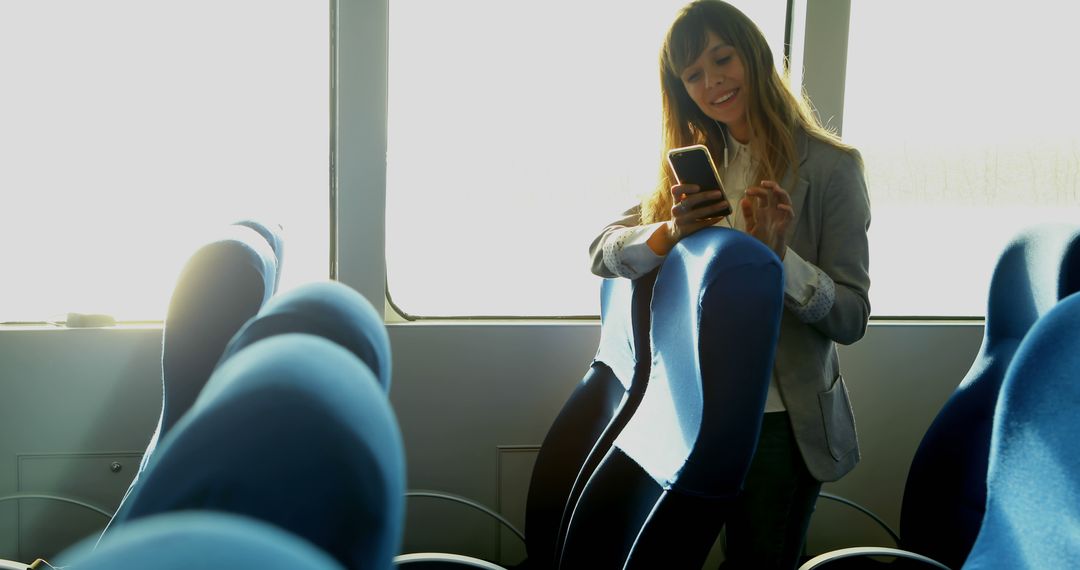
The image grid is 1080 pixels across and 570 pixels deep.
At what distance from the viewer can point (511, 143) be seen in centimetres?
270

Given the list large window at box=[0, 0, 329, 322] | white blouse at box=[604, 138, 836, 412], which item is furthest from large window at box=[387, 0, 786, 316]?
→ white blouse at box=[604, 138, 836, 412]

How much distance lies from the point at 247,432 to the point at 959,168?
3.02 metres

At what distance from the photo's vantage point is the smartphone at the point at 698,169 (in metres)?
1.64

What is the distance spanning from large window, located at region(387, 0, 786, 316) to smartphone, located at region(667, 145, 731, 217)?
1.01m

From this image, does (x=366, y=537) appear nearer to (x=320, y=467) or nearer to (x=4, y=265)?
(x=320, y=467)

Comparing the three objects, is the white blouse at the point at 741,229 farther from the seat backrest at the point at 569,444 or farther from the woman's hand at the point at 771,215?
the seat backrest at the point at 569,444

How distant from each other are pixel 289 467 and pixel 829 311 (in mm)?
1413

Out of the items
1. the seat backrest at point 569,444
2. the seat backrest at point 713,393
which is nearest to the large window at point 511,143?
the seat backrest at point 569,444

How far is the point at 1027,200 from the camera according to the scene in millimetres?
3041

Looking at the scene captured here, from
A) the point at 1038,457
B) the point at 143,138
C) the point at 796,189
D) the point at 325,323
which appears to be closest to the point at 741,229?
the point at 796,189

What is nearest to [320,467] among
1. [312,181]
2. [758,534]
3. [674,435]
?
[674,435]

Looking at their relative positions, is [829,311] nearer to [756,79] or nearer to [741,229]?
[741,229]

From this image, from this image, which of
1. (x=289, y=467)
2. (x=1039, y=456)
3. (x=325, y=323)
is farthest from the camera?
(x=1039, y=456)

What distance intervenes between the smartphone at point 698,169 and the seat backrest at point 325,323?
1097 millimetres
